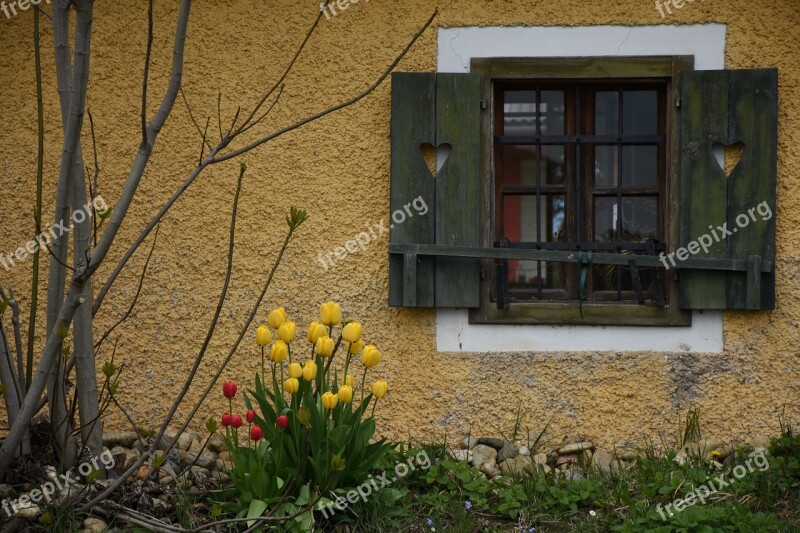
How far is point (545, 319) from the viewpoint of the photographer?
12.9 feet

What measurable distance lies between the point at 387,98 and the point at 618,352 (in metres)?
1.55

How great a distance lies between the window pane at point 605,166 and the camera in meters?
4.18

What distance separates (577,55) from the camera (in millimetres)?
3934

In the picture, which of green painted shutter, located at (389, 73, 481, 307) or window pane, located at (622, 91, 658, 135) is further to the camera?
window pane, located at (622, 91, 658, 135)

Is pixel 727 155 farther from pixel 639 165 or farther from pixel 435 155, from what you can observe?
pixel 435 155

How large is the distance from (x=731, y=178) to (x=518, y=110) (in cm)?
113

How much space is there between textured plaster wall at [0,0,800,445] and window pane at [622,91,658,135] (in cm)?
36

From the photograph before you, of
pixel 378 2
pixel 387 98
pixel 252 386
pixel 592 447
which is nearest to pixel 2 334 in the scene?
pixel 252 386

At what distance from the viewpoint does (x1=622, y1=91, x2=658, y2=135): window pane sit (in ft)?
13.5

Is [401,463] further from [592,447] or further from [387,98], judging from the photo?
[387,98]

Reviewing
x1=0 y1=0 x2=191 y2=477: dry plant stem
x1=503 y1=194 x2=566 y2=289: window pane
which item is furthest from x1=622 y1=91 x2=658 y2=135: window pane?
x1=0 y1=0 x2=191 y2=477: dry plant stem

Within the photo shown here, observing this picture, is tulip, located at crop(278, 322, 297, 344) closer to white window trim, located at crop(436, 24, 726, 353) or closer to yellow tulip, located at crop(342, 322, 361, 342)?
yellow tulip, located at crop(342, 322, 361, 342)

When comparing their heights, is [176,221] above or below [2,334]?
above

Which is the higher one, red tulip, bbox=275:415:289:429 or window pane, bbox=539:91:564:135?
window pane, bbox=539:91:564:135
